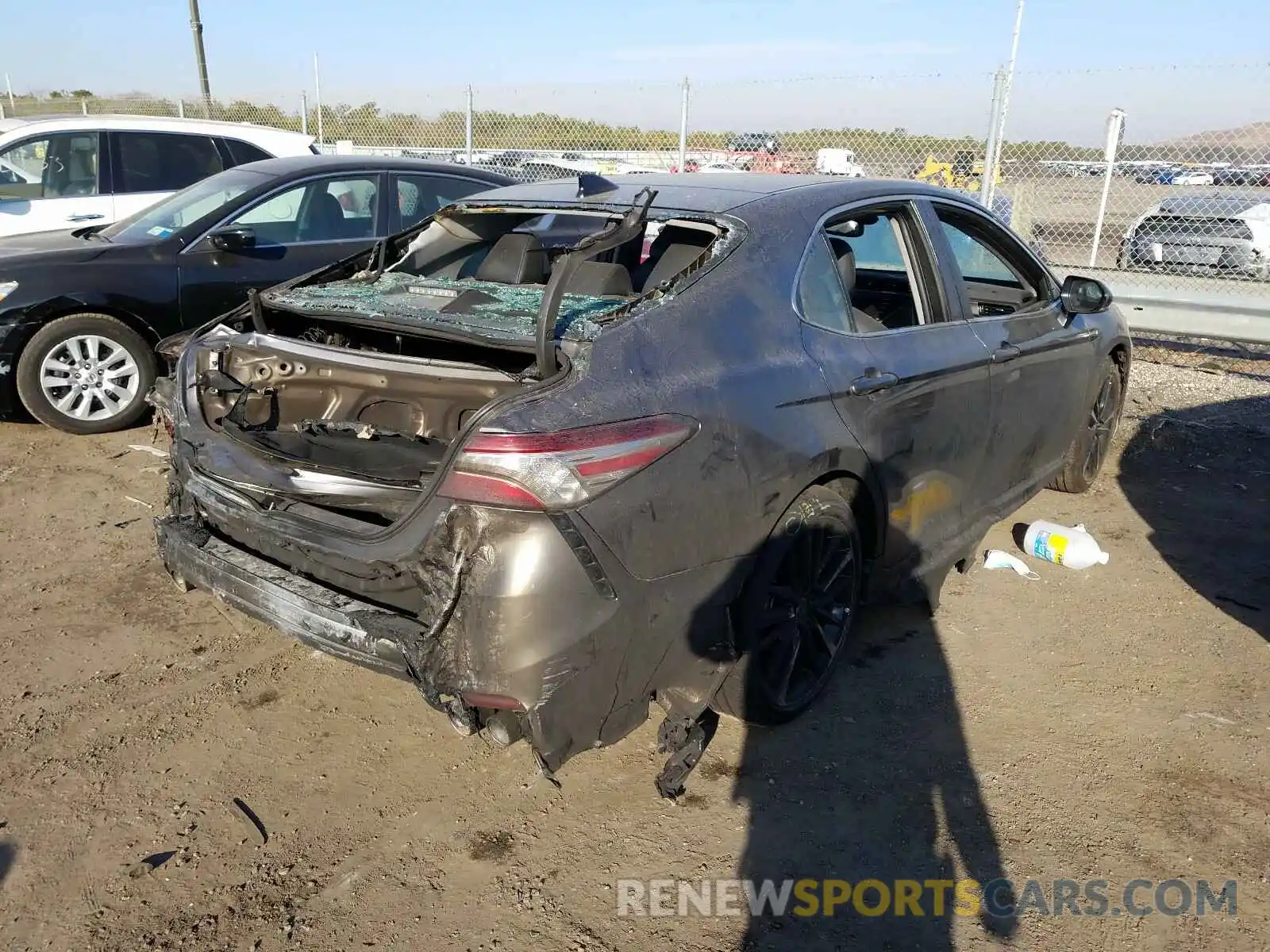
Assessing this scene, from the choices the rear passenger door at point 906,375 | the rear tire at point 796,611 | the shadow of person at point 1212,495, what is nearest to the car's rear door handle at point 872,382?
the rear passenger door at point 906,375

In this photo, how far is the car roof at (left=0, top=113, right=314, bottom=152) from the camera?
8.35 meters

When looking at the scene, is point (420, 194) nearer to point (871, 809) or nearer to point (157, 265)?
point (157, 265)

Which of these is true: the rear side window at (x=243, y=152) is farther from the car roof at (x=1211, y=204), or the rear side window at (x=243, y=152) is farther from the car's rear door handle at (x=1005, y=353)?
the car roof at (x=1211, y=204)

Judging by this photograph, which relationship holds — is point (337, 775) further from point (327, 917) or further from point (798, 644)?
point (798, 644)

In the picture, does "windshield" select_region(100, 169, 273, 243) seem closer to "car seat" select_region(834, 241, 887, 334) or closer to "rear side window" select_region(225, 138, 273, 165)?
"rear side window" select_region(225, 138, 273, 165)

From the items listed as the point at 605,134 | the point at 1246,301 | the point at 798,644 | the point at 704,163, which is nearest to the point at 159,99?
the point at 605,134

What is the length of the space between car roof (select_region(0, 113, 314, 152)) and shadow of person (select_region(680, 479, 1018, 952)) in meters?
7.94

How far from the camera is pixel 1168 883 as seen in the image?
8.44ft

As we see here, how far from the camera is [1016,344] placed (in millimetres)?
3988

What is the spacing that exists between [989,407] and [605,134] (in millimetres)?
11056

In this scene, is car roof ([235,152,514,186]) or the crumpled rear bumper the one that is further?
car roof ([235,152,514,186])

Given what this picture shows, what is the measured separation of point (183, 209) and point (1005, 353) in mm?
5333

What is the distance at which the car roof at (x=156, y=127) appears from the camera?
27.4 ft

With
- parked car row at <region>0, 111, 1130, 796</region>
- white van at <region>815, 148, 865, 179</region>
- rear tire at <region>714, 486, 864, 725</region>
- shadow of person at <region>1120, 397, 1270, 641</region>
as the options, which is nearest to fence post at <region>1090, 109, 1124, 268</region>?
white van at <region>815, 148, 865, 179</region>
